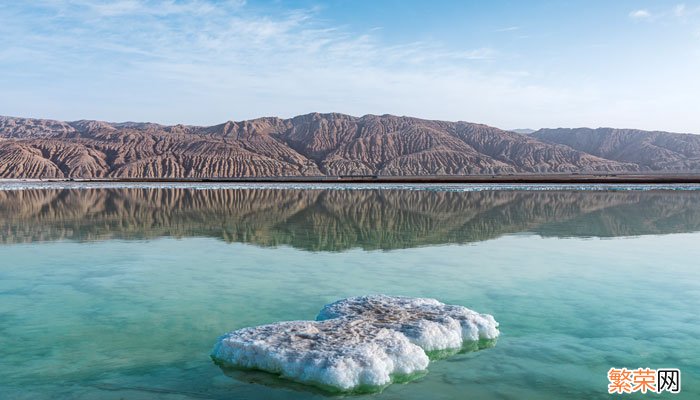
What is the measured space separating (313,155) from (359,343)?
165m

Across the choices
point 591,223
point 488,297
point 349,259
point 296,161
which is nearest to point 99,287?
point 349,259

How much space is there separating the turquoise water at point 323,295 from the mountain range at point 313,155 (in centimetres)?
11905

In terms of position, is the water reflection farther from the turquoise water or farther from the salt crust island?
the salt crust island

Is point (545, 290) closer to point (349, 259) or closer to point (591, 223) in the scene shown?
point (349, 259)

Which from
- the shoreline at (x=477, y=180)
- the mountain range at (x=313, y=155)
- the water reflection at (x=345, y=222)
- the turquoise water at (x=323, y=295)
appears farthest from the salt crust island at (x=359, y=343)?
the mountain range at (x=313, y=155)


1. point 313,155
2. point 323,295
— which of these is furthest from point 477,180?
point 313,155

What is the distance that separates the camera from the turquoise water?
6555 millimetres

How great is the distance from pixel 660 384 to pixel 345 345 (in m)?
3.33

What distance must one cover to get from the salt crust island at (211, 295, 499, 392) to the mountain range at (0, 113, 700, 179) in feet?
431

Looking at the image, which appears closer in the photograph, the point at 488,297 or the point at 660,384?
the point at 660,384

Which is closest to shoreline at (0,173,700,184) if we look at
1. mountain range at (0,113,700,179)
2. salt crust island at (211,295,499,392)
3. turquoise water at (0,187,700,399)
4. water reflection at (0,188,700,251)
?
mountain range at (0,113,700,179)

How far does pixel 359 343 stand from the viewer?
280 inches

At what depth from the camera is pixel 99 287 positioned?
11.5 meters

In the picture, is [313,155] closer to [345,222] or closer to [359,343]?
[345,222]
